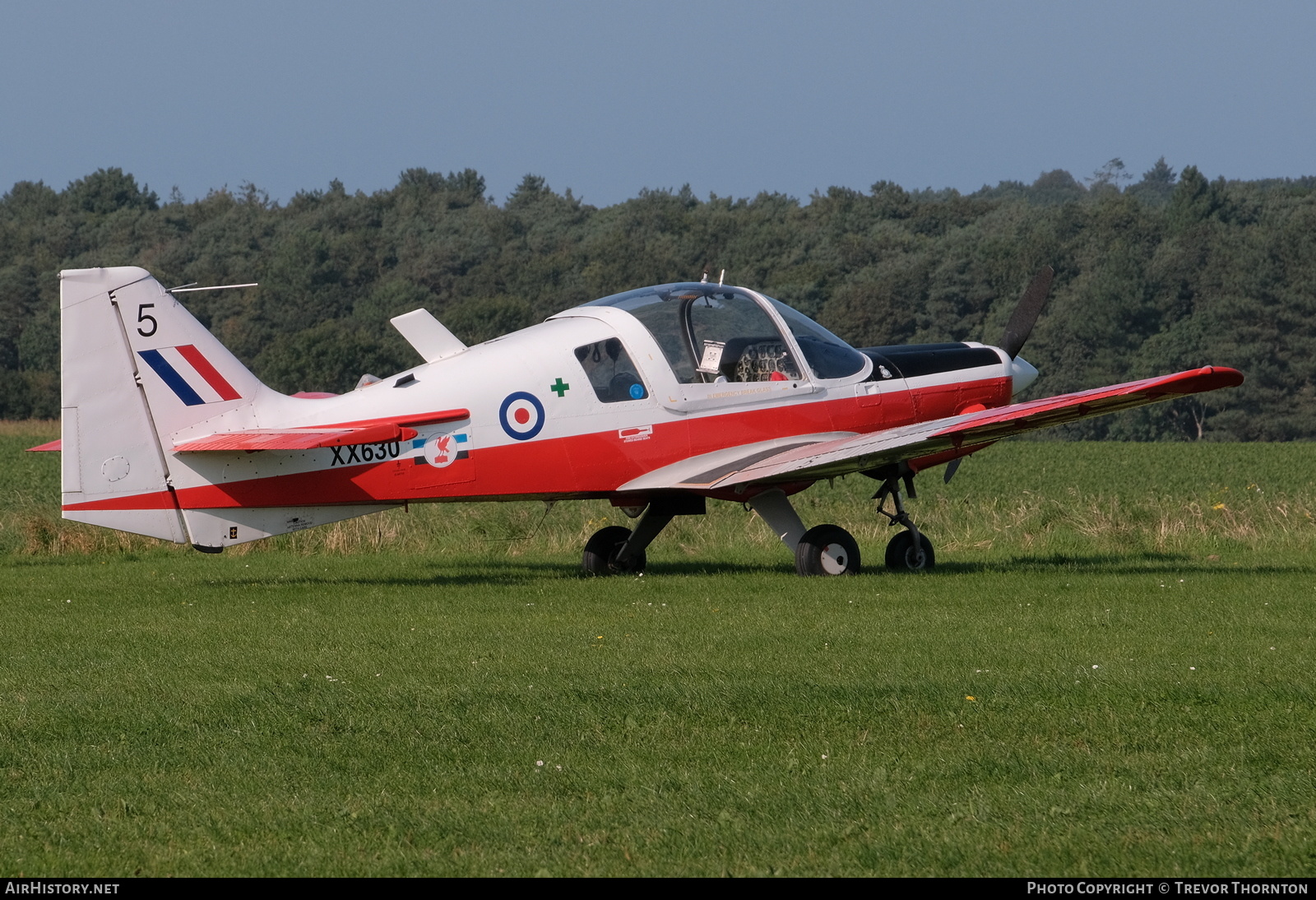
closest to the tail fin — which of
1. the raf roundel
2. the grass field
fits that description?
the grass field

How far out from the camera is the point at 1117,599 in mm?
11039

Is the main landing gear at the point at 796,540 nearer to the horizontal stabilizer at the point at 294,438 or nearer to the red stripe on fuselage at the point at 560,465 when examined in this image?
the red stripe on fuselage at the point at 560,465

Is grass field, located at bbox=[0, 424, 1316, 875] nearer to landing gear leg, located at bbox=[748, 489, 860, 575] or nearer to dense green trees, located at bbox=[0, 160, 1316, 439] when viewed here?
landing gear leg, located at bbox=[748, 489, 860, 575]

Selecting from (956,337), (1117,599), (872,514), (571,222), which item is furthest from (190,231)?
(1117,599)

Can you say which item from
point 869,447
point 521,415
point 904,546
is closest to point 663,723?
point 521,415

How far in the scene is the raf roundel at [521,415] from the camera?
12.3 meters

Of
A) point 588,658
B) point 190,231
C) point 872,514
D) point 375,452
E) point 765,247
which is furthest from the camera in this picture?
point 190,231

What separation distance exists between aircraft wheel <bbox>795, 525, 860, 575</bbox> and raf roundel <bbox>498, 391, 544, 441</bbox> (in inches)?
106

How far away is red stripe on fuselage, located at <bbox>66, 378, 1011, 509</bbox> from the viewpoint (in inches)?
465

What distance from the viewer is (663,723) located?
6559 mm

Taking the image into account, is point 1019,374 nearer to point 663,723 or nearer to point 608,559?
point 608,559

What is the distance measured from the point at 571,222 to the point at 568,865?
98427mm

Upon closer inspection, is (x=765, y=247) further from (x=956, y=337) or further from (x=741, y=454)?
(x=741, y=454)

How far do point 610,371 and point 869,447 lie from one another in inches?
90.1
